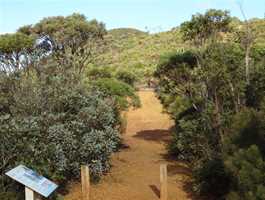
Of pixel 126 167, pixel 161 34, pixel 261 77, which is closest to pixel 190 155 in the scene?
pixel 126 167

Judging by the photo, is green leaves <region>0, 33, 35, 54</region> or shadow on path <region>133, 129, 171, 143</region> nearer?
shadow on path <region>133, 129, 171, 143</region>

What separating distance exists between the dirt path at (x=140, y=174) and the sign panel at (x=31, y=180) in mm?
3304

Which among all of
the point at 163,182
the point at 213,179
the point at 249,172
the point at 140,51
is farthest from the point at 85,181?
the point at 140,51

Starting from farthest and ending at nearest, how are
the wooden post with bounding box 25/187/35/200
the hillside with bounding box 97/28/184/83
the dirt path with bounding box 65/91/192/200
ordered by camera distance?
1. the hillside with bounding box 97/28/184/83
2. the dirt path with bounding box 65/91/192/200
3. the wooden post with bounding box 25/187/35/200

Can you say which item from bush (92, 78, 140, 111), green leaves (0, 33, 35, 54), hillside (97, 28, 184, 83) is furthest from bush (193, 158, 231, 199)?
hillside (97, 28, 184, 83)

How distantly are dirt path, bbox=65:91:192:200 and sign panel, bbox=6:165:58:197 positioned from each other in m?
3.30

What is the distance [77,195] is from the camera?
489 inches

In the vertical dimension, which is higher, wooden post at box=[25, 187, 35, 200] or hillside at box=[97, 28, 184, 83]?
hillside at box=[97, 28, 184, 83]

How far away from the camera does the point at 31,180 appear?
8.77m

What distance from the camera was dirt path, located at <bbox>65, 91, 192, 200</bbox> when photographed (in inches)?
A: 495

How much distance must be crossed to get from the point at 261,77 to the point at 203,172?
261 centimetres

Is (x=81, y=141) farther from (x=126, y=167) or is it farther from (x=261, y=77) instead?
(x=261, y=77)

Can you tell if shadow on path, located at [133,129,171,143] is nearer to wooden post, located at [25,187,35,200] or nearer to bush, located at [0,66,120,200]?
bush, located at [0,66,120,200]

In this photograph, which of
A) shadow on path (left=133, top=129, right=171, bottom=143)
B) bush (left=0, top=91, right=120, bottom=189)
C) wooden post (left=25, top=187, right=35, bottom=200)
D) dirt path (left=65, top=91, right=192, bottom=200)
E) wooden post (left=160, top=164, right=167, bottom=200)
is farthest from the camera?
shadow on path (left=133, top=129, right=171, bottom=143)
